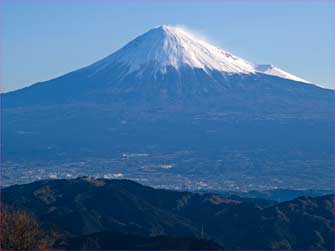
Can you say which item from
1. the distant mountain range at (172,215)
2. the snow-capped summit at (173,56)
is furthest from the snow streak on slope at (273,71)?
the distant mountain range at (172,215)

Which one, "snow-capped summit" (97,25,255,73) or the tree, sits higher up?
"snow-capped summit" (97,25,255,73)

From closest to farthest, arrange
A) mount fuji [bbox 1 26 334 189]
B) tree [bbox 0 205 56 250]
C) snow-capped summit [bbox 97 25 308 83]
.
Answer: tree [bbox 0 205 56 250], mount fuji [bbox 1 26 334 189], snow-capped summit [bbox 97 25 308 83]

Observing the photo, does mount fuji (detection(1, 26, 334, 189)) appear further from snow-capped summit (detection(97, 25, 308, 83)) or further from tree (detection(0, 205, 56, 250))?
tree (detection(0, 205, 56, 250))

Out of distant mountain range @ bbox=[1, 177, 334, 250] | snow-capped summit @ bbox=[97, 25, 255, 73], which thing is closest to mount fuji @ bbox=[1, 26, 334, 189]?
snow-capped summit @ bbox=[97, 25, 255, 73]

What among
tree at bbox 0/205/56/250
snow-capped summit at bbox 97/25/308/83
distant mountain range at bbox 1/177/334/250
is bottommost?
distant mountain range at bbox 1/177/334/250

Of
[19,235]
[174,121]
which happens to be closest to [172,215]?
[19,235]

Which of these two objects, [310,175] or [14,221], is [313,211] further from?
[310,175]

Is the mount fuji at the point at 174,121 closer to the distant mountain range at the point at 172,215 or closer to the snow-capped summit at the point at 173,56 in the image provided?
the snow-capped summit at the point at 173,56
